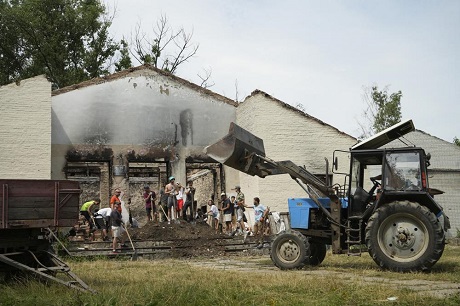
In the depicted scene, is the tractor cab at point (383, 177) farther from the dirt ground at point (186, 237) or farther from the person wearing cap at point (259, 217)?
the person wearing cap at point (259, 217)

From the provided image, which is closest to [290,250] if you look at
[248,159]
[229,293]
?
[248,159]

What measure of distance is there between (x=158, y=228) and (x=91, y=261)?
3.50m

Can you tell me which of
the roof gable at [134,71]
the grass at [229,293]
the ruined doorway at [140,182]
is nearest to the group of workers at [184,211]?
the roof gable at [134,71]

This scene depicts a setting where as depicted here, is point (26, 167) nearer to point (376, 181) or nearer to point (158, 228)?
point (158, 228)

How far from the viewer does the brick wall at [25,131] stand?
68.0 feet

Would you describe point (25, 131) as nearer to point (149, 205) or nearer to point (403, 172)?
point (149, 205)

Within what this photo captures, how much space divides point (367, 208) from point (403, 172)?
996 mm

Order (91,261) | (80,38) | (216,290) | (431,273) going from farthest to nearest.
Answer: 1. (80,38)
2. (91,261)
3. (431,273)
4. (216,290)

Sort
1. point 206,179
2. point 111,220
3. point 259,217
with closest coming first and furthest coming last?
point 111,220 < point 259,217 < point 206,179

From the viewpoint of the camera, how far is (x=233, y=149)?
12.4m

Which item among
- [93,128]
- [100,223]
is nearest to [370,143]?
[100,223]

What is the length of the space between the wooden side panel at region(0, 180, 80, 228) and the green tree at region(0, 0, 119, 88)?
25.9m

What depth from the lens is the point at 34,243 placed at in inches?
380

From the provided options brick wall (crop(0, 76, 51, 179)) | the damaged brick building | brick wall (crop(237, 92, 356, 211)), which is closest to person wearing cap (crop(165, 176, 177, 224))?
the damaged brick building
